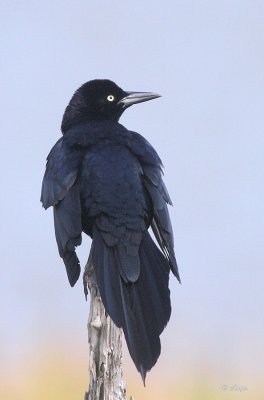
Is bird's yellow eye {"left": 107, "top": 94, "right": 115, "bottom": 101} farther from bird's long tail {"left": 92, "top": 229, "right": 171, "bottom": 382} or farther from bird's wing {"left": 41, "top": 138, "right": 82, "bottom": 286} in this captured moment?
bird's long tail {"left": 92, "top": 229, "right": 171, "bottom": 382}

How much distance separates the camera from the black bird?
4.67 m

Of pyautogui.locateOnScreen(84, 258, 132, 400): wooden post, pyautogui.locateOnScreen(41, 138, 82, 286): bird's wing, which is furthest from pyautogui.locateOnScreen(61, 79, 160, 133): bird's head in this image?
pyautogui.locateOnScreen(84, 258, 132, 400): wooden post

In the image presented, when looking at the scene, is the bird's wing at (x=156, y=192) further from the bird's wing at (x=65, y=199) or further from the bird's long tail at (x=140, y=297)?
the bird's wing at (x=65, y=199)

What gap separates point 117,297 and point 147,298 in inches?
6.6

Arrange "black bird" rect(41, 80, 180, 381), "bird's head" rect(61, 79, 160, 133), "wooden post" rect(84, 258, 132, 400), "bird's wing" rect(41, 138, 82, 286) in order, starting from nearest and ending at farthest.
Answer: "wooden post" rect(84, 258, 132, 400) < "black bird" rect(41, 80, 180, 381) < "bird's wing" rect(41, 138, 82, 286) < "bird's head" rect(61, 79, 160, 133)

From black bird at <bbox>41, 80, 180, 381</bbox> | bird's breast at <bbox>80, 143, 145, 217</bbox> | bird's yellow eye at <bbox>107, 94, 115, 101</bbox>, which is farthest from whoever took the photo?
bird's yellow eye at <bbox>107, 94, 115, 101</bbox>

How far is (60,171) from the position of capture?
5652 millimetres

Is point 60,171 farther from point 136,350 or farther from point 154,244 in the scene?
point 136,350

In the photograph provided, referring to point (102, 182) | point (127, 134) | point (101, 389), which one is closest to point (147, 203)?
point (102, 182)

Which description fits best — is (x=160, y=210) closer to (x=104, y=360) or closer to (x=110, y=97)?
(x=104, y=360)

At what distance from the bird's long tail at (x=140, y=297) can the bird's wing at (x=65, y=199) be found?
0.15 m

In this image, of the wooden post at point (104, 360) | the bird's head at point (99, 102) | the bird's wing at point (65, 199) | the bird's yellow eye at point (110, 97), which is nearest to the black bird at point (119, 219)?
the bird's wing at point (65, 199)

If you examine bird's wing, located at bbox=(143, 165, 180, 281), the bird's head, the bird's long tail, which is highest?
the bird's head

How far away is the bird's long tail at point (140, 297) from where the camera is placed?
14.7ft
